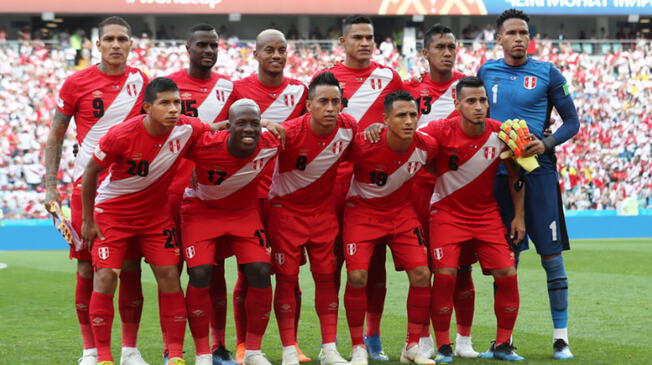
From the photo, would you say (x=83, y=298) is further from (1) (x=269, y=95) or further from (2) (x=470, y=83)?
(2) (x=470, y=83)

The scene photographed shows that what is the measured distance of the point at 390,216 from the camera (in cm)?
661

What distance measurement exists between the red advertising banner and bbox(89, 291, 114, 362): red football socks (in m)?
24.8

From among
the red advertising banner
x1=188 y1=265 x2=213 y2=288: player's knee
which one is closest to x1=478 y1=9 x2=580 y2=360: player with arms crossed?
x1=188 y1=265 x2=213 y2=288: player's knee

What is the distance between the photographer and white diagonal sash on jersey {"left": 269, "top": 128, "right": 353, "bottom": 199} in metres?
6.52

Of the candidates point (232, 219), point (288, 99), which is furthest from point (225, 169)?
point (288, 99)

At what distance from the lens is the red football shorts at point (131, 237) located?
20.2 feet

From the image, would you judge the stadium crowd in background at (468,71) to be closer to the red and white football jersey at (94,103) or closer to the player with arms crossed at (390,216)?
the red and white football jersey at (94,103)

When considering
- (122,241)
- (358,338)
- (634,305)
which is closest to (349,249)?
(358,338)

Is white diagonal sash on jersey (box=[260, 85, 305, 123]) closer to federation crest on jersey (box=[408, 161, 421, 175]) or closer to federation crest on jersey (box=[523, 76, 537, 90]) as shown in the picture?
federation crest on jersey (box=[408, 161, 421, 175])

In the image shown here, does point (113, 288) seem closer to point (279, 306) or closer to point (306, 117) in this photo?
point (279, 306)

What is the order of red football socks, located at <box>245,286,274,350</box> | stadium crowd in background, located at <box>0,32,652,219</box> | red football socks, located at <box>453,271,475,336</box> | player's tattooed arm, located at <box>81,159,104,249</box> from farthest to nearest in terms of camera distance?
stadium crowd in background, located at <box>0,32,652,219</box>, red football socks, located at <box>453,271,475,336</box>, red football socks, located at <box>245,286,274,350</box>, player's tattooed arm, located at <box>81,159,104,249</box>

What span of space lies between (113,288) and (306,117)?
177cm

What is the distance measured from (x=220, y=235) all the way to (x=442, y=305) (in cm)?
164

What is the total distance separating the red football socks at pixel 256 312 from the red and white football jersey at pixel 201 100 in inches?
41.7
